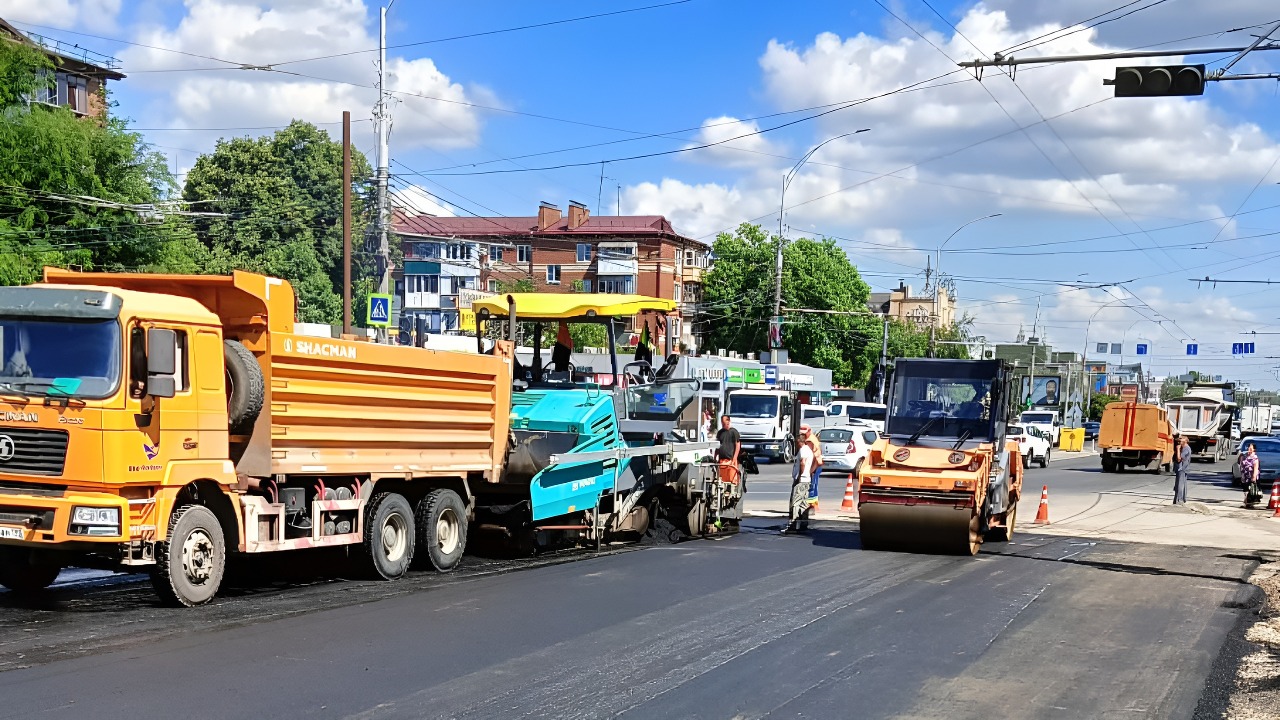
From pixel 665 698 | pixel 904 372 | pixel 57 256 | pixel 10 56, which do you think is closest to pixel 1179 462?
pixel 904 372

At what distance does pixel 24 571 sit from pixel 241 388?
8.18 ft

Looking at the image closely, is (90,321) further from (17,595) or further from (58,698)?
(58,698)

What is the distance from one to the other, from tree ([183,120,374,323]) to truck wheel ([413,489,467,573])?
4744 cm

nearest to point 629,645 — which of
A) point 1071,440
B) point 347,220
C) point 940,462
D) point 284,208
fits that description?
point 940,462

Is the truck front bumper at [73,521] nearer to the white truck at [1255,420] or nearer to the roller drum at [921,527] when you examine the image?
the roller drum at [921,527]

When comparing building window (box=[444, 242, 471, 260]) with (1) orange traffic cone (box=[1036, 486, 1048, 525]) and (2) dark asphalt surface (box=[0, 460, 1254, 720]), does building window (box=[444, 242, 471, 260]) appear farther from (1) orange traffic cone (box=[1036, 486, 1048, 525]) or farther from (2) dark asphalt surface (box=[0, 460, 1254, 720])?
(2) dark asphalt surface (box=[0, 460, 1254, 720])

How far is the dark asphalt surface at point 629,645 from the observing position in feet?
23.6

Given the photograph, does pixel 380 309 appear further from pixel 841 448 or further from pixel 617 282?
pixel 617 282

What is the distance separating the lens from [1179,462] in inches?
1095

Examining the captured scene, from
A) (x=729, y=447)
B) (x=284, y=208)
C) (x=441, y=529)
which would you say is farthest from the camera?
(x=284, y=208)

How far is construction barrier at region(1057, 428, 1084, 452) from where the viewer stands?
204ft

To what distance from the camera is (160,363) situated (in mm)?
9508

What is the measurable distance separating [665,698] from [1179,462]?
78.4 ft

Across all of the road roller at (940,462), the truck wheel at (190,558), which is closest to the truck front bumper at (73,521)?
the truck wheel at (190,558)
